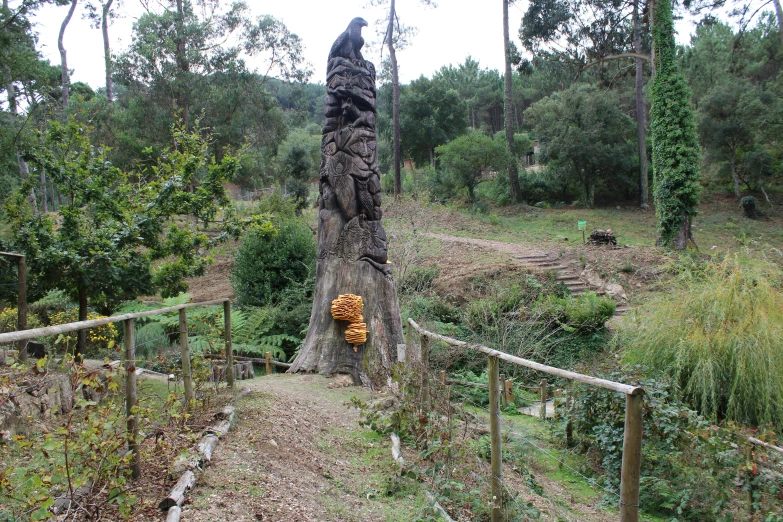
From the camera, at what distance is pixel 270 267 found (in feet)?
45.0

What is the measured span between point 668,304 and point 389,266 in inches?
141

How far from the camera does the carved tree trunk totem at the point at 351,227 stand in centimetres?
725

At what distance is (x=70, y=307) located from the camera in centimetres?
1275

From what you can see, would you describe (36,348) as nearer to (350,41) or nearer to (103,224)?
(103,224)

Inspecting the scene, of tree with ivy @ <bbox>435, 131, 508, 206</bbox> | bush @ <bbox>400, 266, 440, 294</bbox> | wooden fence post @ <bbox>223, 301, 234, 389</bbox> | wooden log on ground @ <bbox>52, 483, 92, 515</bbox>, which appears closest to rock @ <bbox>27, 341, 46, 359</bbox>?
wooden fence post @ <bbox>223, 301, 234, 389</bbox>

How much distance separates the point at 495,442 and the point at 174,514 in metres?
1.68

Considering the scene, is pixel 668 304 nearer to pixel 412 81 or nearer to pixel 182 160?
pixel 182 160

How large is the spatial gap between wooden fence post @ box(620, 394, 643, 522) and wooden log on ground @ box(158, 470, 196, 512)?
6.86 feet

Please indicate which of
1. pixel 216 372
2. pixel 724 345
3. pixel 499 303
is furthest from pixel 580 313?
pixel 216 372

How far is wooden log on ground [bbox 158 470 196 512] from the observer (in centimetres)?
274

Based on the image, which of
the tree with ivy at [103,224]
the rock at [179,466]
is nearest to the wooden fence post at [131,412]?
the rock at [179,466]

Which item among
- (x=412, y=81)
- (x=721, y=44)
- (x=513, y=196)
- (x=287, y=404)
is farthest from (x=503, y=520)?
(x=721, y=44)

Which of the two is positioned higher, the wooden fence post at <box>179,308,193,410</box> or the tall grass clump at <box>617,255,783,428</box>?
the wooden fence post at <box>179,308,193,410</box>

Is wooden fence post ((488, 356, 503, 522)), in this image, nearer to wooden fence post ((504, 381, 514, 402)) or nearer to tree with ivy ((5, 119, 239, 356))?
tree with ivy ((5, 119, 239, 356))
